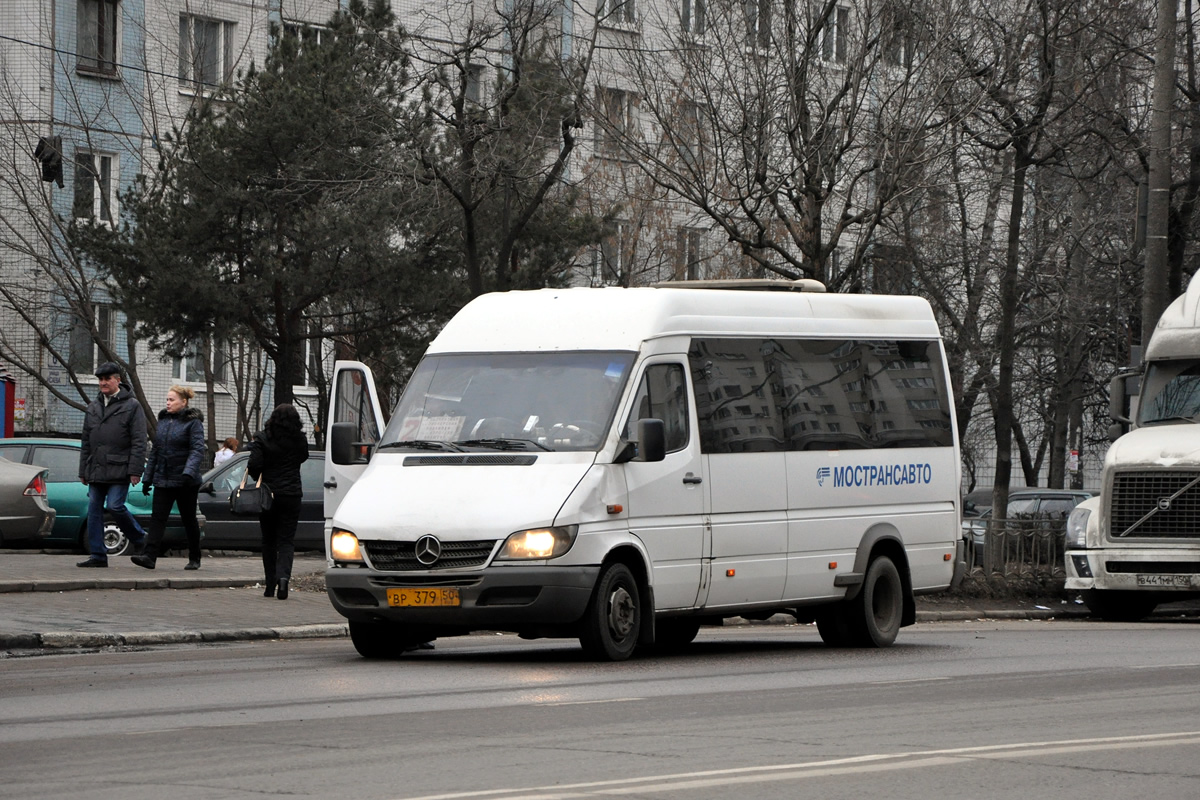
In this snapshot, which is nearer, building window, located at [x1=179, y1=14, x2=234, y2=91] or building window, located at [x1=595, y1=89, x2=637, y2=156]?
building window, located at [x1=595, y1=89, x2=637, y2=156]

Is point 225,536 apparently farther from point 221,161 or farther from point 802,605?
point 802,605

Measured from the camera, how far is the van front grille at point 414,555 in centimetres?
1285

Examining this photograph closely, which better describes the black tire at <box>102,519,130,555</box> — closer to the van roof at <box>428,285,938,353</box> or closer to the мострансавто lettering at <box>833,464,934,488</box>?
the van roof at <box>428,285,938,353</box>

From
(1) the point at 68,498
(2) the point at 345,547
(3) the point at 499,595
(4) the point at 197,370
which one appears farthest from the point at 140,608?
(4) the point at 197,370

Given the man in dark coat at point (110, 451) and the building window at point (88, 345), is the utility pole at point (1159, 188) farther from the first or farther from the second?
the building window at point (88, 345)

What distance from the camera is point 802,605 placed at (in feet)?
49.8

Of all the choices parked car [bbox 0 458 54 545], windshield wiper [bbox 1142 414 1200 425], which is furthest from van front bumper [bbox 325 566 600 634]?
parked car [bbox 0 458 54 545]

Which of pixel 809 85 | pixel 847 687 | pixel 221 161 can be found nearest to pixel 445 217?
pixel 221 161

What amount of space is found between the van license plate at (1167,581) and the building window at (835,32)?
718 centimetres

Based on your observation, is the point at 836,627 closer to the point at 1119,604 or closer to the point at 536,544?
the point at 536,544

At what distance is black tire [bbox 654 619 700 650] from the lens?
1558 centimetres

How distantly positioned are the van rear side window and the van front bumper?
191cm

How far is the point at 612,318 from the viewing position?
14.1 m

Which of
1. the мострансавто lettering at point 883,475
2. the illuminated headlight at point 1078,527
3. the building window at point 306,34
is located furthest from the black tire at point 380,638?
the building window at point 306,34
